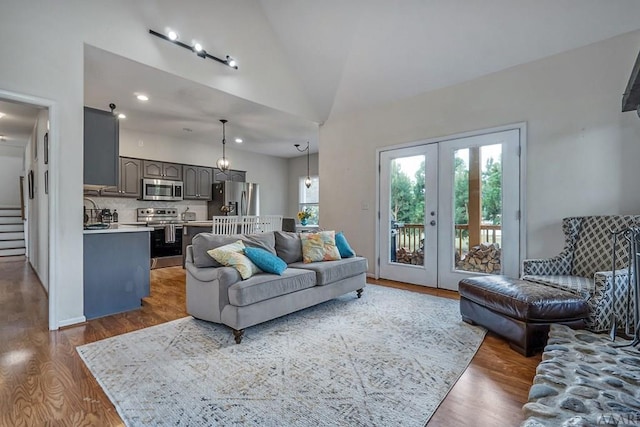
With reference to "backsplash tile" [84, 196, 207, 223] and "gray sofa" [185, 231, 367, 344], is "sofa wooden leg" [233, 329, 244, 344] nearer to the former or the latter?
"gray sofa" [185, 231, 367, 344]

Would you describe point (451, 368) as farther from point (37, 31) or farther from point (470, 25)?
point (37, 31)

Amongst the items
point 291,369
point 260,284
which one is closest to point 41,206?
point 260,284

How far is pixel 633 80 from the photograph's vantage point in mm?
1829

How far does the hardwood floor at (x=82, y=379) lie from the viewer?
1603 millimetres

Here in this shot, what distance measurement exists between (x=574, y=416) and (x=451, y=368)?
736 millimetres

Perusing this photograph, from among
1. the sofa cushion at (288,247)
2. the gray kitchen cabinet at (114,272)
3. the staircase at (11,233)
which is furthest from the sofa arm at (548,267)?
the staircase at (11,233)

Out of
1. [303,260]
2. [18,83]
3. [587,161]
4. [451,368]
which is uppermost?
[18,83]

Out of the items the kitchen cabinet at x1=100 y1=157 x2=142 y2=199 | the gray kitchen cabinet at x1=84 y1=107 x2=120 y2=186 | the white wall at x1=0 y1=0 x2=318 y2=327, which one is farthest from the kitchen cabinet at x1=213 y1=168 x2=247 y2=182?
the gray kitchen cabinet at x1=84 y1=107 x2=120 y2=186

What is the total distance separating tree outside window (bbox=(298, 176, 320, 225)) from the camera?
8.54 meters

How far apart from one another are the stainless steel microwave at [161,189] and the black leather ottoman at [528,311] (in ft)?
19.5

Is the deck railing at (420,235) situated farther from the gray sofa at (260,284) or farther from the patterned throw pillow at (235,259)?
the patterned throw pillow at (235,259)

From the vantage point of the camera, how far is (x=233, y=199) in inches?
276

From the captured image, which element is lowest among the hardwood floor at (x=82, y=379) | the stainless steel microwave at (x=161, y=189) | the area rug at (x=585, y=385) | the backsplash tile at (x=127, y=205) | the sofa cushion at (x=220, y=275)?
the hardwood floor at (x=82, y=379)

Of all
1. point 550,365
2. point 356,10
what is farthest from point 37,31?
point 550,365
